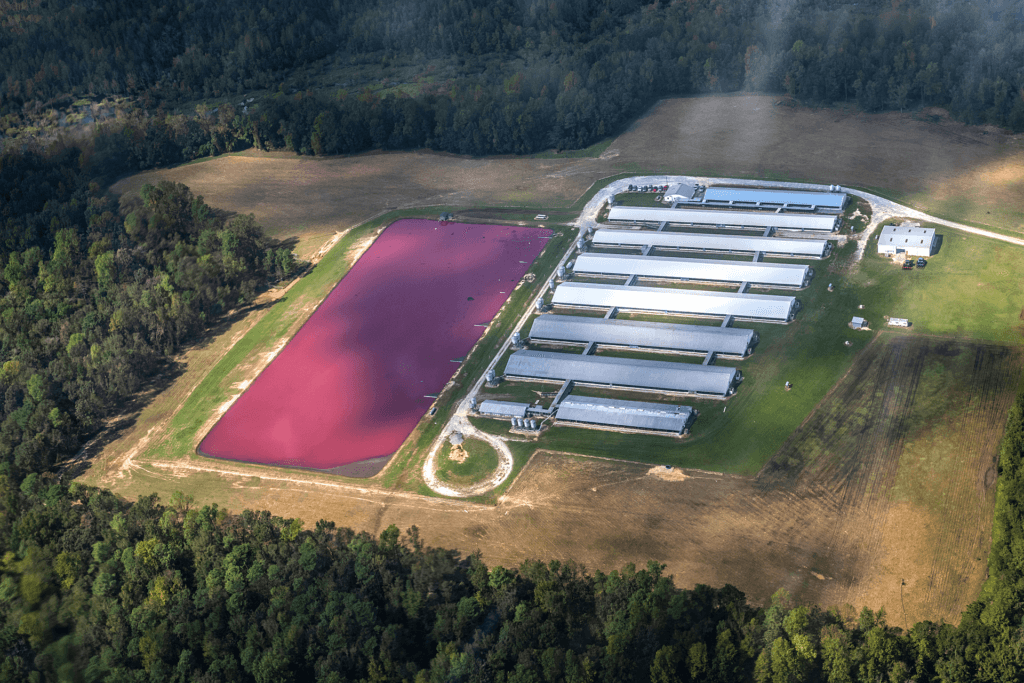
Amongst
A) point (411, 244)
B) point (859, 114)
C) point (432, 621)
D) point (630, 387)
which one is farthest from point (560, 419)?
point (859, 114)

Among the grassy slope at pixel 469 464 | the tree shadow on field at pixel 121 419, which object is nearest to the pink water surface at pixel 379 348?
the grassy slope at pixel 469 464

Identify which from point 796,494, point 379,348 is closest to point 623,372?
point 796,494

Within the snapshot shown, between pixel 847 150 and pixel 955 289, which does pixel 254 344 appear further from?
pixel 847 150

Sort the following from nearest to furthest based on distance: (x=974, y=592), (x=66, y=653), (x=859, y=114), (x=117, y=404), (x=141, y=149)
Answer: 1. (x=974, y=592)
2. (x=66, y=653)
3. (x=117, y=404)
4. (x=859, y=114)
5. (x=141, y=149)

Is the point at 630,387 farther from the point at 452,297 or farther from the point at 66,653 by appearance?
the point at 66,653

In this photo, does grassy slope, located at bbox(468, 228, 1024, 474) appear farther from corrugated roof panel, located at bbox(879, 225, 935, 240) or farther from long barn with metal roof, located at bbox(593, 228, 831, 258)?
long barn with metal roof, located at bbox(593, 228, 831, 258)

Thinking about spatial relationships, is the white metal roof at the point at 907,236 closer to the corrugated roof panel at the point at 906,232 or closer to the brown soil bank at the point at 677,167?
the corrugated roof panel at the point at 906,232

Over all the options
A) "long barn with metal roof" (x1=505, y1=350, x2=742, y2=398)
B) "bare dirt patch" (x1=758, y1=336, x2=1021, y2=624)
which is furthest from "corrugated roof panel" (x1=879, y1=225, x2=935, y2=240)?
"long barn with metal roof" (x1=505, y1=350, x2=742, y2=398)
